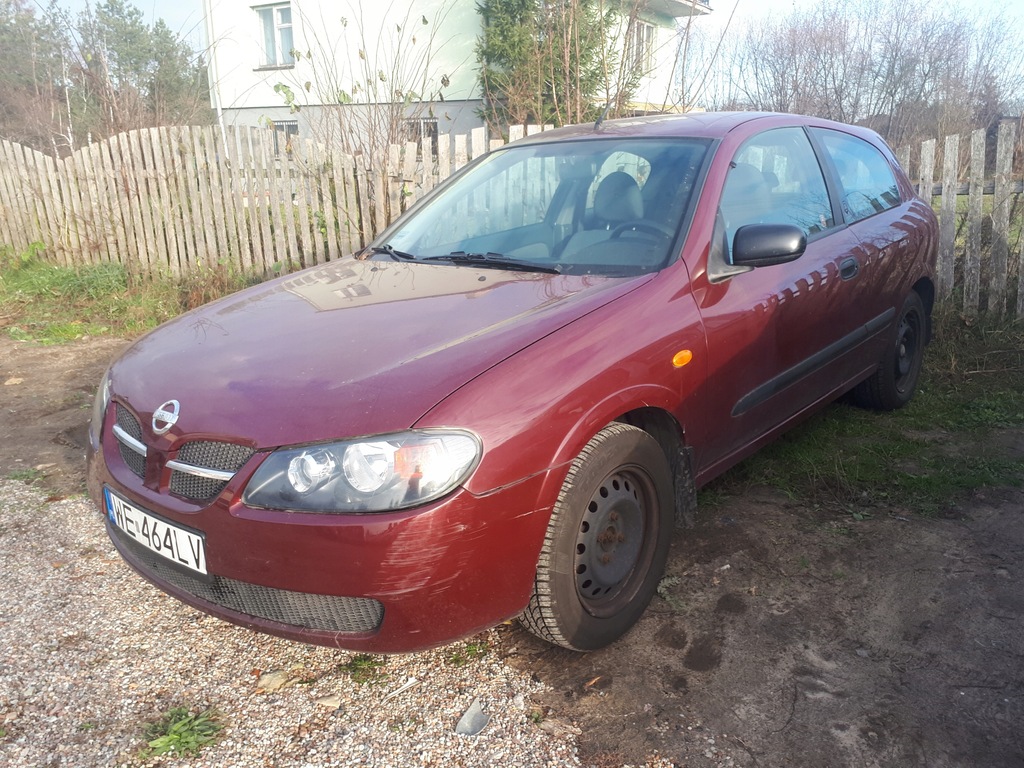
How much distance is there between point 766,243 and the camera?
9.44 ft

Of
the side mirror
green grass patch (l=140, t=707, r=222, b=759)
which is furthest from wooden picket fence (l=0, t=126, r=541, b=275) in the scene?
green grass patch (l=140, t=707, r=222, b=759)

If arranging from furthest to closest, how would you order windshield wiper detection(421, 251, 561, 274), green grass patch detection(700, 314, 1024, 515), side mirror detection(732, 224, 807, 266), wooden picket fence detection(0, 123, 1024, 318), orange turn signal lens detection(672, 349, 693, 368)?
wooden picket fence detection(0, 123, 1024, 318)
green grass patch detection(700, 314, 1024, 515)
windshield wiper detection(421, 251, 561, 274)
side mirror detection(732, 224, 807, 266)
orange turn signal lens detection(672, 349, 693, 368)

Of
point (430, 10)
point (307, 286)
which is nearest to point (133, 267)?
point (307, 286)

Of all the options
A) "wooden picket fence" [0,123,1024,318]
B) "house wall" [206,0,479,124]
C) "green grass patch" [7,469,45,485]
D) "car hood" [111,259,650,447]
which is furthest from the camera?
"house wall" [206,0,479,124]

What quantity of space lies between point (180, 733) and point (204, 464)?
746 millimetres

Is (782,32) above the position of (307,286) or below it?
above

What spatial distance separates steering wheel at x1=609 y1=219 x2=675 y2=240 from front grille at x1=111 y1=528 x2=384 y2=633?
1.66 metres

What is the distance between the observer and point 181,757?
2170mm

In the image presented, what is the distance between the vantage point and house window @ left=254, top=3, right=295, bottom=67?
880 inches

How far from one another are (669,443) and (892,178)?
2.71 metres

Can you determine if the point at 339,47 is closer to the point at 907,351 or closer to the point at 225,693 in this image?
the point at 907,351

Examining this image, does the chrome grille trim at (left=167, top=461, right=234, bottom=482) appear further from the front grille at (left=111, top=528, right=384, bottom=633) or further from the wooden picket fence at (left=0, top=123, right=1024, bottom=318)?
the wooden picket fence at (left=0, top=123, right=1024, bottom=318)

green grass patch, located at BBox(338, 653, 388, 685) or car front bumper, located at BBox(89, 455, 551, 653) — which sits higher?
car front bumper, located at BBox(89, 455, 551, 653)

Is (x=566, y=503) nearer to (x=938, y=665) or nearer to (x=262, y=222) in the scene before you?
(x=938, y=665)
